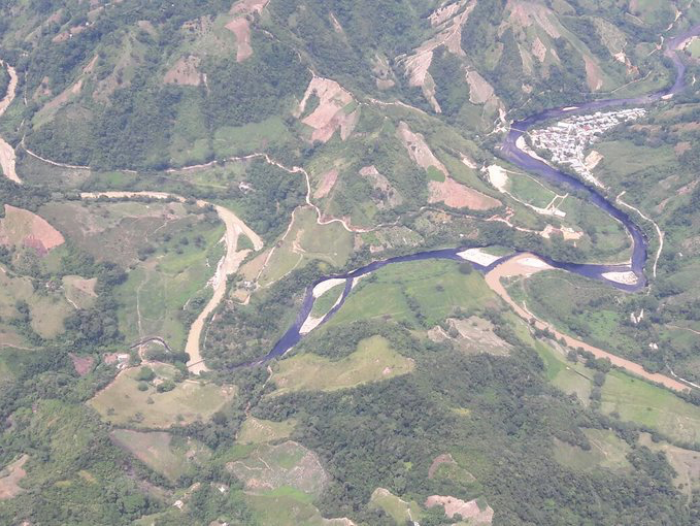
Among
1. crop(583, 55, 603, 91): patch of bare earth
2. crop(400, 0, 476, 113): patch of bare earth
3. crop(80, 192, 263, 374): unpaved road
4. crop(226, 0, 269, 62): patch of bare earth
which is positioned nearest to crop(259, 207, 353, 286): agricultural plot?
crop(80, 192, 263, 374): unpaved road

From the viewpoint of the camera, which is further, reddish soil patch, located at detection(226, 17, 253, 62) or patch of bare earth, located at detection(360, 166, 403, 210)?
reddish soil patch, located at detection(226, 17, 253, 62)

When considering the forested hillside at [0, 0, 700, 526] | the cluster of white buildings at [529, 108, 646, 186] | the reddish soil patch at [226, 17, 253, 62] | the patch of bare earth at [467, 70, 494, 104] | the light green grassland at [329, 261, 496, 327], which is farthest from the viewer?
the patch of bare earth at [467, 70, 494, 104]

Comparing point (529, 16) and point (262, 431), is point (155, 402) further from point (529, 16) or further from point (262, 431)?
point (529, 16)

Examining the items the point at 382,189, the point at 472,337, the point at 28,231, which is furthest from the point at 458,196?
the point at 28,231

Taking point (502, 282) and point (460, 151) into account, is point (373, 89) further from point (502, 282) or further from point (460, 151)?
point (502, 282)

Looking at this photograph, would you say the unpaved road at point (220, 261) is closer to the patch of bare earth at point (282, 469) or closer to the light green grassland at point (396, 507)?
the patch of bare earth at point (282, 469)

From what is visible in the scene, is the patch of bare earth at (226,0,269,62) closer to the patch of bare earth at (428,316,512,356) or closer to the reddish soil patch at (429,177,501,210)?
the reddish soil patch at (429,177,501,210)

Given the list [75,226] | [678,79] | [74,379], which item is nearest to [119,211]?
[75,226]
